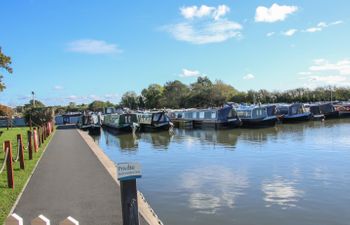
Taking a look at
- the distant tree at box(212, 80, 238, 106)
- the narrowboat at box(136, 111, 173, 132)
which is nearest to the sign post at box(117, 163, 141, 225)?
the narrowboat at box(136, 111, 173, 132)

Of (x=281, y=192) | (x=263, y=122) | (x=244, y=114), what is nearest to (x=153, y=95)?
(x=244, y=114)

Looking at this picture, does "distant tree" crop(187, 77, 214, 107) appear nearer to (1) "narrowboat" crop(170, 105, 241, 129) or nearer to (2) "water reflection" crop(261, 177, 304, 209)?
(1) "narrowboat" crop(170, 105, 241, 129)

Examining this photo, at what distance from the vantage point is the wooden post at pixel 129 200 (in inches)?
233

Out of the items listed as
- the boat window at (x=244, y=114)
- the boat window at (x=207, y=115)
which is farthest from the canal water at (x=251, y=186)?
the boat window at (x=207, y=115)

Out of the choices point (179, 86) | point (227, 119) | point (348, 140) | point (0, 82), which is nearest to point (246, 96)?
point (179, 86)

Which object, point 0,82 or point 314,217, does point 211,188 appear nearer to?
point 314,217

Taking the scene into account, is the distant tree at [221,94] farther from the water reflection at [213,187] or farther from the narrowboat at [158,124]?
the water reflection at [213,187]

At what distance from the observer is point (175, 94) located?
367 feet

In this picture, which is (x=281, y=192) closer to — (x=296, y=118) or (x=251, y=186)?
(x=251, y=186)

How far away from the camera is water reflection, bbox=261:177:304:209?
11273 mm

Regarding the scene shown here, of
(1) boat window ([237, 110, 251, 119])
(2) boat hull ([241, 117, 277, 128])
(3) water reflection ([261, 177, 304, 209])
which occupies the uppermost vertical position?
A: (1) boat window ([237, 110, 251, 119])

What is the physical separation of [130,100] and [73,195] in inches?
4845

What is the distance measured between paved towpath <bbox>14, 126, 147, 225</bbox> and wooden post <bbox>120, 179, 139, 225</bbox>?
172 centimetres

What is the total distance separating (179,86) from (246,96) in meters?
24.4
